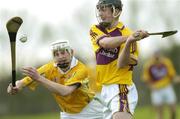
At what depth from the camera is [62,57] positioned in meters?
9.83

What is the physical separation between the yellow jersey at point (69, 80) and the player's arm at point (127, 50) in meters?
0.96

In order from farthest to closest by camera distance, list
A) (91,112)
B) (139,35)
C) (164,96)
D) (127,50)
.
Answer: (164,96) → (91,112) → (127,50) → (139,35)

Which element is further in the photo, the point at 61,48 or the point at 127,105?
the point at 61,48

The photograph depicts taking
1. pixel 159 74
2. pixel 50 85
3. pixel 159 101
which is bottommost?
pixel 159 101

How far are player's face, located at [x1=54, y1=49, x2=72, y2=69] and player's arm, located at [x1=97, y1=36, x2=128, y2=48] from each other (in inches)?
36.3

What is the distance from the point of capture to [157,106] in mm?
20500

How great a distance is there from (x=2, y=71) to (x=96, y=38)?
27.6 meters

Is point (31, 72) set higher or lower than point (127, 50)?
lower

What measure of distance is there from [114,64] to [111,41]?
1.45 ft

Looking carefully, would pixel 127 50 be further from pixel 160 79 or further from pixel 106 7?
pixel 160 79

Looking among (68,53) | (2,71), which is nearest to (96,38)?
(68,53)

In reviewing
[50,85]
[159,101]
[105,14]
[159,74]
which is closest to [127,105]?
[50,85]

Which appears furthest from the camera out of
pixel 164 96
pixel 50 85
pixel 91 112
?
pixel 164 96

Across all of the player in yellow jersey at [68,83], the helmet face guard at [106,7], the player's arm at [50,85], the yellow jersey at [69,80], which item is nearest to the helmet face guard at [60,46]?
the player in yellow jersey at [68,83]
